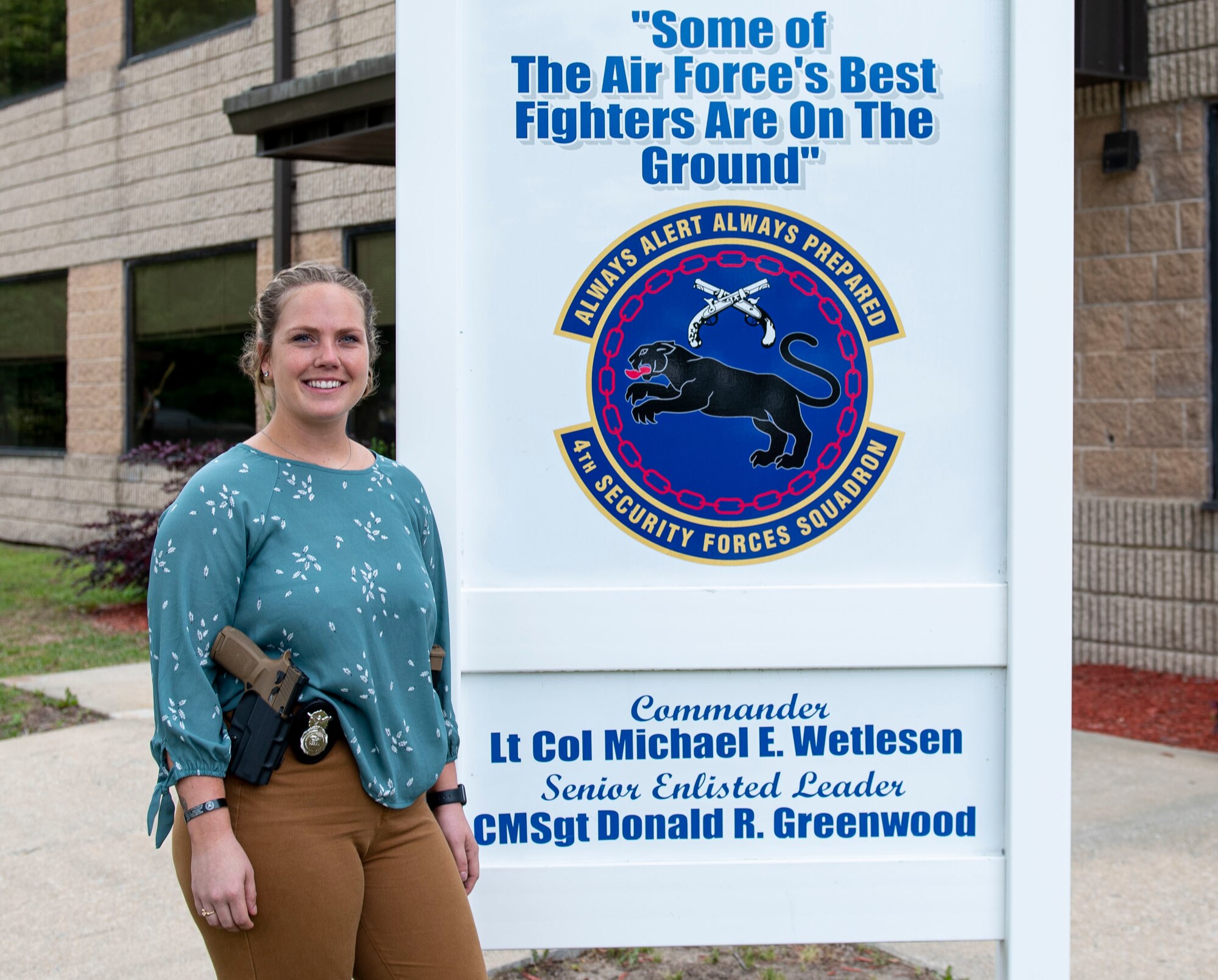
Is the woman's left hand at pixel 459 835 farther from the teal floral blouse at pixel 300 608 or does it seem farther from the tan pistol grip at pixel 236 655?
the tan pistol grip at pixel 236 655

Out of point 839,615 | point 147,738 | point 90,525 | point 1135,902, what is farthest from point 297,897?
point 90,525

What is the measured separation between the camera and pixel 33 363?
15055 millimetres

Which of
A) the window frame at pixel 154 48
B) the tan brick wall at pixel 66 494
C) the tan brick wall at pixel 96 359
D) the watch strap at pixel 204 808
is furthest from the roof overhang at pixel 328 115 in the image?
the tan brick wall at pixel 96 359

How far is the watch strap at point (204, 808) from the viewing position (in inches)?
83.0

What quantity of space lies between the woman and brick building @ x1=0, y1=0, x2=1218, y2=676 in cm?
526

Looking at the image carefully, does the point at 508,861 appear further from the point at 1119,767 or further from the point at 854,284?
the point at 1119,767

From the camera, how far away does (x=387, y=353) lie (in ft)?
33.3

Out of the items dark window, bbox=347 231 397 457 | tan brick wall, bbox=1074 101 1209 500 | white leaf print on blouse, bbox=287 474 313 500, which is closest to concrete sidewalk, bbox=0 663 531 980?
white leaf print on blouse, bbox=287 474 313 500

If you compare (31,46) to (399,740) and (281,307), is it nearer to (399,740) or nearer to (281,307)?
(281,307)

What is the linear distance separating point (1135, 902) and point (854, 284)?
98.2 inches

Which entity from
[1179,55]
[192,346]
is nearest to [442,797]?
[1179,55]

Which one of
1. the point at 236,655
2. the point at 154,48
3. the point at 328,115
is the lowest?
the point at 236,655

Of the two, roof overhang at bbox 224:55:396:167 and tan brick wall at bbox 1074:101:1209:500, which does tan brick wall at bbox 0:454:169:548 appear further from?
tan brick wall at bbox 1074:101:1209:500

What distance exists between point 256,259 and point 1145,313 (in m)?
7.43
